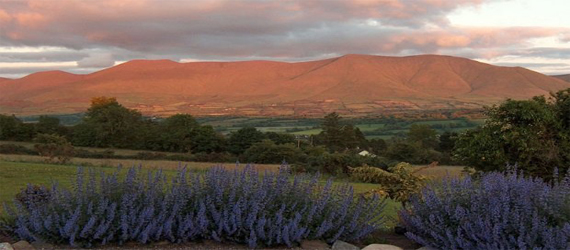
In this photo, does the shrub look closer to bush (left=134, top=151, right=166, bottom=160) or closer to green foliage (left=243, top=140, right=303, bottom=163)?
bush (left=134, top=151, right=166, bottom=160)

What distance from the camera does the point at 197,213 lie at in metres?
6.76

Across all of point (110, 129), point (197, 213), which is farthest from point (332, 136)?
point (197, 213)

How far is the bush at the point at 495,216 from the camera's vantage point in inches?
232

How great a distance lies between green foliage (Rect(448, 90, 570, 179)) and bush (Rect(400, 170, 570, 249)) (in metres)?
8.25

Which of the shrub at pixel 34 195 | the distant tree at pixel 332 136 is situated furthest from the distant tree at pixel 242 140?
the shrub at pixel 34 195

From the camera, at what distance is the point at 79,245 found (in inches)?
250

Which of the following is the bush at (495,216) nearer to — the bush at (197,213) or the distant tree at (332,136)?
the bush at (197,213)

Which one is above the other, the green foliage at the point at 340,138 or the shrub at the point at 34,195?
the shrub at the point at 34,195

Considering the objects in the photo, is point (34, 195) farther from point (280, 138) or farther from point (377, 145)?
point (377, 145)

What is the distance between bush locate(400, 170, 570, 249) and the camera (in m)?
5.89

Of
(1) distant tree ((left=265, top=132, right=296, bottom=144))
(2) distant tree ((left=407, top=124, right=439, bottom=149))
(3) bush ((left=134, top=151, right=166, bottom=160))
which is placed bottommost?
(2) distant tree ((left=407, top=124, right=439, bottom=149))

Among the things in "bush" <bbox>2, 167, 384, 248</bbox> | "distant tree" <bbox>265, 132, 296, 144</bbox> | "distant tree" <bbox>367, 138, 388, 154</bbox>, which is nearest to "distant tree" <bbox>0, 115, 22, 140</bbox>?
"distant tree" <bbox>265, 132, 296, 144</bbox>

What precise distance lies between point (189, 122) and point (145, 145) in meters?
6.88

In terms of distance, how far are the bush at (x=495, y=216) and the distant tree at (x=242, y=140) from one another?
61.8m
